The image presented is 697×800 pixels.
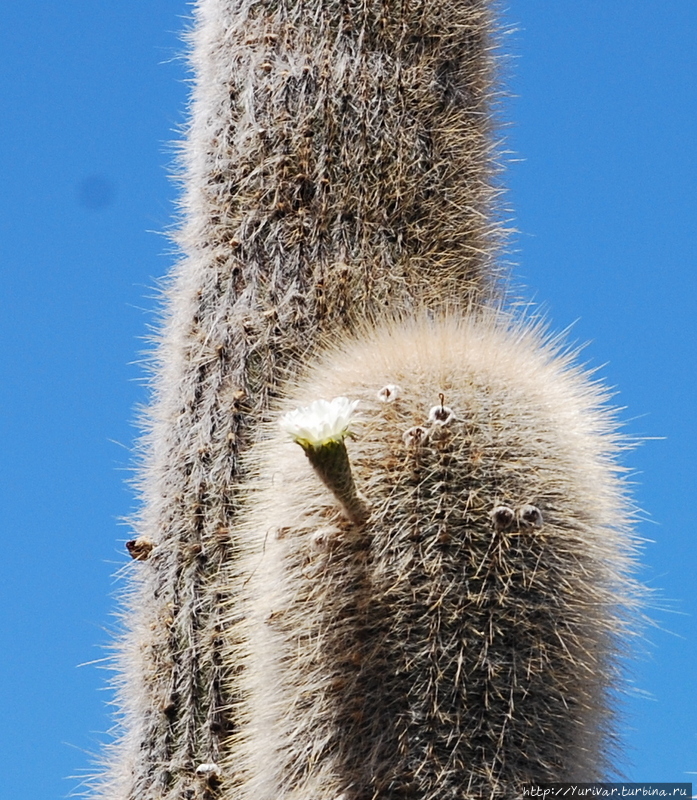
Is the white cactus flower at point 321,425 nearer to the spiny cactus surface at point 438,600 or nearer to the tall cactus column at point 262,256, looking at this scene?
the spiny cactus surface at point 438,600

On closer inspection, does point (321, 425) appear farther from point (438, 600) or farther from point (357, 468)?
point (438, 600)

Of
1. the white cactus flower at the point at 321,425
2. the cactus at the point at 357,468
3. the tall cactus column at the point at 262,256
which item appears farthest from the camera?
the tall cactus column at the point at 262,256

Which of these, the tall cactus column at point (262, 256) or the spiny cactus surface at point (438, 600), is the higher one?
the tall cactus column at point (262, 256)

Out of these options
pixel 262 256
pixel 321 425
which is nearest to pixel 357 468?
pixel 321 425

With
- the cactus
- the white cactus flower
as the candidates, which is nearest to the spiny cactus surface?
the cactus

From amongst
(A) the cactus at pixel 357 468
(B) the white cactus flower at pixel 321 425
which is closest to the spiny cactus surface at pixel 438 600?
(A) the cactus at pixel 357 468

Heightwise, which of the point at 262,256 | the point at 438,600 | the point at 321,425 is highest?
the point at 262,256
